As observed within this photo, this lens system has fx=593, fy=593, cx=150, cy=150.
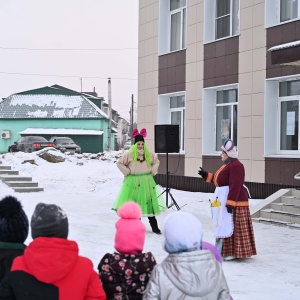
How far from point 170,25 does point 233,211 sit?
1186 cm

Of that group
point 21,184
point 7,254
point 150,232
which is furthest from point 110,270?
point 21,184

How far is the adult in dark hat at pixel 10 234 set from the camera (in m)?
3.72

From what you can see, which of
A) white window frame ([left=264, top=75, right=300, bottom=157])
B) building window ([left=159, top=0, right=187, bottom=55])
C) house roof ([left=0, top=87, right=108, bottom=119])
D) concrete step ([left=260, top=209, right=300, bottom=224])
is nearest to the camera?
concrete step ([left=260, top=209, right=300, bottom=224])

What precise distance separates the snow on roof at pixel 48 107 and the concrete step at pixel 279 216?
4053 centimetres

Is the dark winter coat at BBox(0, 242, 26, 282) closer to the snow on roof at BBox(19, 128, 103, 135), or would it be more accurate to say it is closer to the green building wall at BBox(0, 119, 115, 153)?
the snow on roof at BBox(19, 128, 103, 135)

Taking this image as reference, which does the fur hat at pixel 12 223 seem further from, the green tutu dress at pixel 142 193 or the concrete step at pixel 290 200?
the concrete step at pixel 290 200

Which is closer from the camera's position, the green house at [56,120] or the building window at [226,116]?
the building window at [226,116]

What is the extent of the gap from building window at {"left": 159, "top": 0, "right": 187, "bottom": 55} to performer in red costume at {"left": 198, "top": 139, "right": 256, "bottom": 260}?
430 inches

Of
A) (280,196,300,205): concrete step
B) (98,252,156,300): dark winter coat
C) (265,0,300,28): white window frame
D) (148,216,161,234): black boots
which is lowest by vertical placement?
(148,216,161,234): black boots

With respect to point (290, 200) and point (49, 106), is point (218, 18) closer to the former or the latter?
point (290, 200)

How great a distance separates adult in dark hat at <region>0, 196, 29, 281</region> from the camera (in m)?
3.72

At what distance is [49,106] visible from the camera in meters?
55.5

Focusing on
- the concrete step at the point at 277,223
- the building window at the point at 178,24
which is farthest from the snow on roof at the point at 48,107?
the concrete step at the point at 277,223

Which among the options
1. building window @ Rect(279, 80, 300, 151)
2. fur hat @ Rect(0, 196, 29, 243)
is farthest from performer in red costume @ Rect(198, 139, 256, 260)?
building window @ Rect(279, 80, 300, 151)
